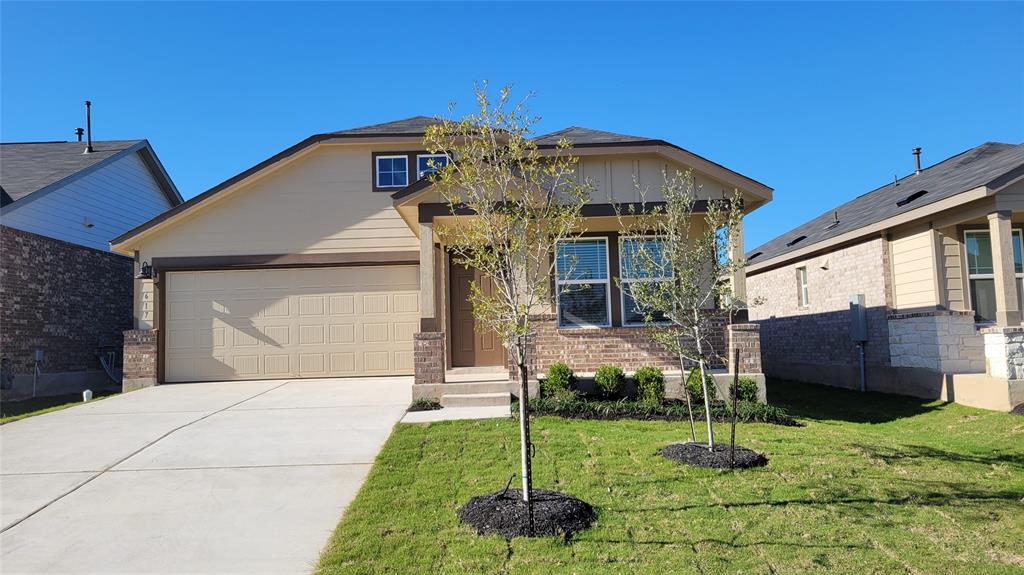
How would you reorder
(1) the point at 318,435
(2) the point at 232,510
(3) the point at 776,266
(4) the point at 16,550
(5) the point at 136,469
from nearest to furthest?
(4) the point at 16,550 < (2) the point at 232,510 < (5) the point at 136,469 < (1) the point at 318,435 < (3) the point at 776,266

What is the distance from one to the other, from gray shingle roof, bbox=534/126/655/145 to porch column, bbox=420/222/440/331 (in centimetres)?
269

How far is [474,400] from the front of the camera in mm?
8938

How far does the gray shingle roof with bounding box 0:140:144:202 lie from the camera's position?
46.5 ft

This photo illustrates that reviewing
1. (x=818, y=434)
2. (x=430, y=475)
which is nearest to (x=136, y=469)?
(x=430, y=475)

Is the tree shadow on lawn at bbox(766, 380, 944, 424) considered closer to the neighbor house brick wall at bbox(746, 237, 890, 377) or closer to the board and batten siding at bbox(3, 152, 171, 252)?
the neighbor house brick wall at bbox(746, 237, 890, 377)

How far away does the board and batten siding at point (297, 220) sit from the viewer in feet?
41.5

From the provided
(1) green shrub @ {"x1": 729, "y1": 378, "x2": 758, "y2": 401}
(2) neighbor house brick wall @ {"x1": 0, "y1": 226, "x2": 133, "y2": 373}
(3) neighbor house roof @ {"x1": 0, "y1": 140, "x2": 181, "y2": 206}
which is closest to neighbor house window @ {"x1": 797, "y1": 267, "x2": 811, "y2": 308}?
(1) green shrub @ {"x1": 729, "y1": 378, "x2": 758, "y2": 401}

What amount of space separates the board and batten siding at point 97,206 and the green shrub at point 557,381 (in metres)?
11.6

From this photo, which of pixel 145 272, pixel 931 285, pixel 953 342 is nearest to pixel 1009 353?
pixel 953 342

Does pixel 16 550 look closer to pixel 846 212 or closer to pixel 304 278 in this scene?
pixel 304 278

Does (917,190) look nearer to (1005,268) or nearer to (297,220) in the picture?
(1005,268)

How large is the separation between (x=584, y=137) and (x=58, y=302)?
12.2 meters

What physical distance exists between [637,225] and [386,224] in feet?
19.1

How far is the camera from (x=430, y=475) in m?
5.64
